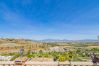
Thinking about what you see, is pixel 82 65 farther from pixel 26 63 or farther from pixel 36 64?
pixel 26 63

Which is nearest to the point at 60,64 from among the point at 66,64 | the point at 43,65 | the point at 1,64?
the point at 66,64

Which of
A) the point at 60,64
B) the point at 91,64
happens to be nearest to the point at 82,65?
the point at 91,64

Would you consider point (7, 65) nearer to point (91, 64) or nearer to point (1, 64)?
point (1, 64)

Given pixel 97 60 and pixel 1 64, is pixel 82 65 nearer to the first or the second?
pixel 97 60

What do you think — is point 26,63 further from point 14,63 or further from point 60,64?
point 60,64

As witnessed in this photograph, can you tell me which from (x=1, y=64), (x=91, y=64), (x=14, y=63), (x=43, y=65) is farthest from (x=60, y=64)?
(x=1, y=64)

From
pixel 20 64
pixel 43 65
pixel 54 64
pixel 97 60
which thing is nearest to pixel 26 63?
pixel 20 64
